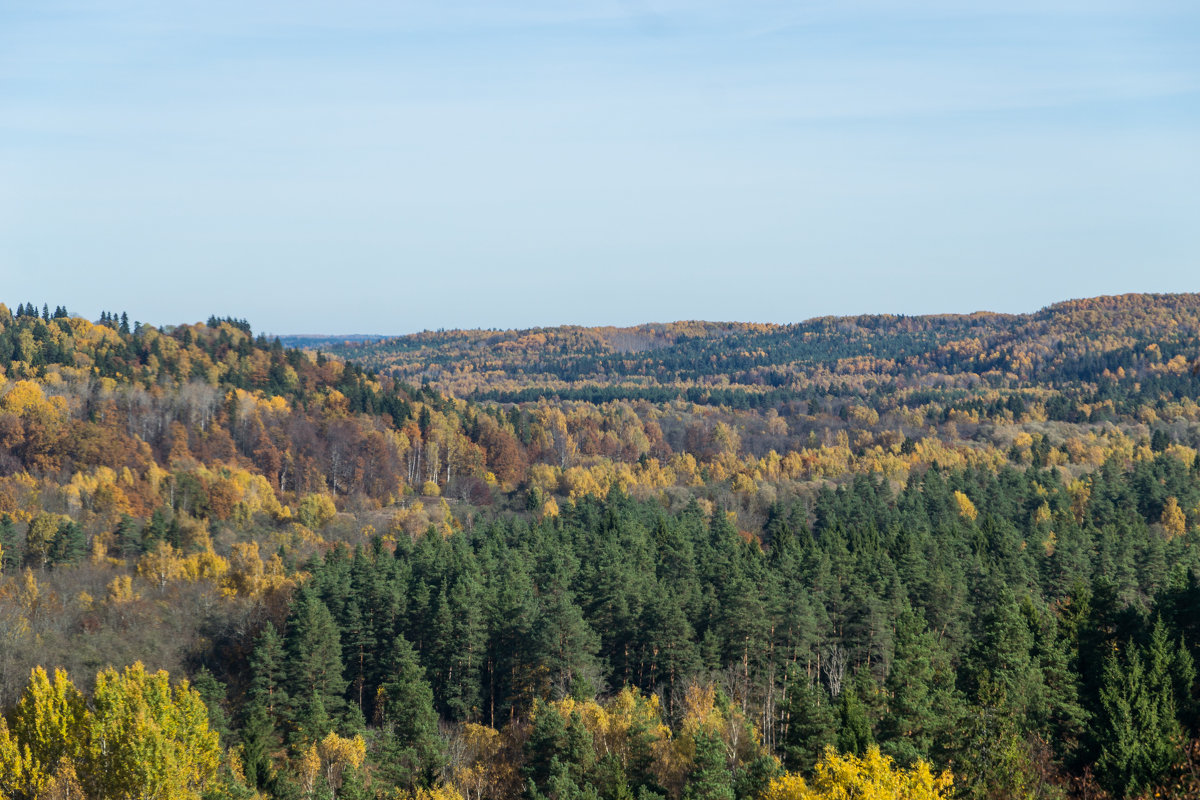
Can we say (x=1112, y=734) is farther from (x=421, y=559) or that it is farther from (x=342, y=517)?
(x=342, y=517)

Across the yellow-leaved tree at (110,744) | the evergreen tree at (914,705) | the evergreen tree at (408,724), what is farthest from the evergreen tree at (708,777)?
the yellow-leaved tree at (110,744)

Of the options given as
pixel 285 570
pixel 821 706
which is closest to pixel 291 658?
pixel 285 570

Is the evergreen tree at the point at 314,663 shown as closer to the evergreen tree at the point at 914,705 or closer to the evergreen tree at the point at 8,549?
the evergreen tree at the point at 914,705

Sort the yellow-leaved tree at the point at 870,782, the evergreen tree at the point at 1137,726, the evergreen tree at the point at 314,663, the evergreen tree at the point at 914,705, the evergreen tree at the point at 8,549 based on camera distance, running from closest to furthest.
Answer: the yellow-leaved tree at the point at 870,782, the evergreen tree at the point at 1137,726, the evergreen tree at the point at 914,705, the evergreen tree at the point at 314,663, the evergreen tree at the point at 8,549

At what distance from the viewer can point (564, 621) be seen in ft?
217

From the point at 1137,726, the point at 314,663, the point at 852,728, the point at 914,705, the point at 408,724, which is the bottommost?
the point at 408,724

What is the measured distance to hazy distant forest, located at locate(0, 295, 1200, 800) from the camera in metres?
44.6

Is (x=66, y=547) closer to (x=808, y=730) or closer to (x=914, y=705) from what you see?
(x=808, y=730)

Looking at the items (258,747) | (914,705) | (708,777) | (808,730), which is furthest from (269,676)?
(914,705)

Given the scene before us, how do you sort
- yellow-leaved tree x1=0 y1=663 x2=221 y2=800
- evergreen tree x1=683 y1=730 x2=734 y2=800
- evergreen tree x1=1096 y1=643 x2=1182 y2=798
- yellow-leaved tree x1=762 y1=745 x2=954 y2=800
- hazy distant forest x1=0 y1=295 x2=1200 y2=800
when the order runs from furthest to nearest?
1. yellow-leaved tree x1=0 y1=663 x2=221 y2=800
2. hazy distant forest x1=0 y1=295 x2=1200 y2=800
3. evergreen tree x1=683 y1=730 x2=734 y2=800
4. evergreen tree x1=1096 y1=643 x2=1182 y2=798
5. yellow-leaved tree x1=762 y1=745 x2=954 y2=800

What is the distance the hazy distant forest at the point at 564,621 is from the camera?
146 feet

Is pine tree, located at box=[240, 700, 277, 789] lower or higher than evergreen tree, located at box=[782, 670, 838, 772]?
lower

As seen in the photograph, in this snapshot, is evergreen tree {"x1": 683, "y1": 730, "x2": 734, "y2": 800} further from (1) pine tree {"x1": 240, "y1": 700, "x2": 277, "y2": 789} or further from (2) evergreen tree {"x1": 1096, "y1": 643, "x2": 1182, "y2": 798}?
(1) pine tree {"x1": 240, "y1": 700, "x2": 277, "y2": 789}

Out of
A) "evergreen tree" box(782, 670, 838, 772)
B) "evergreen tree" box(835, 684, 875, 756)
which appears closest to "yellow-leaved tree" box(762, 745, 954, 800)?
"evergreen tree" box(835, 684, 875, 756)
